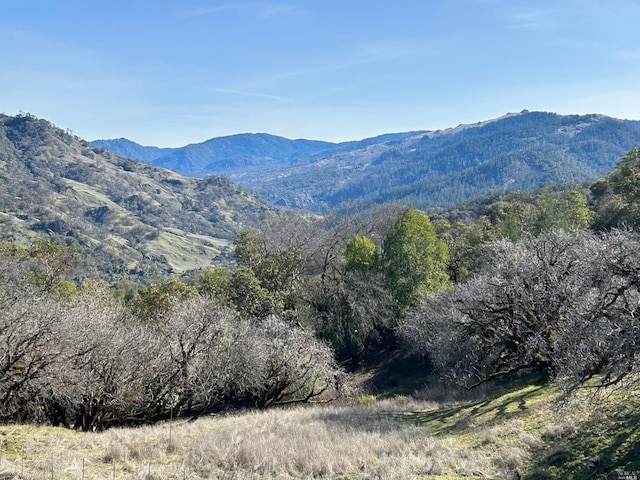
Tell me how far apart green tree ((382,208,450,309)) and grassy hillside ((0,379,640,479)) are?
853 inches

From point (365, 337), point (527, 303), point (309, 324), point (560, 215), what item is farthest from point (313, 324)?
point (560, 215)

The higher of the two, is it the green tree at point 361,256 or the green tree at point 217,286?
the green tree at point 361,256

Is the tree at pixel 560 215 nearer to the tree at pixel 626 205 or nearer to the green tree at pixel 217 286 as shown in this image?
the tree at pixel 626 205

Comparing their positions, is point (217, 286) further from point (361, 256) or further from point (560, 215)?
point (560, 215)

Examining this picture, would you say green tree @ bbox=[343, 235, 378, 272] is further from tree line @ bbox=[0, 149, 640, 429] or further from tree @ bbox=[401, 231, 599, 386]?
tree @ bbox=[401, 231, 599, 386]

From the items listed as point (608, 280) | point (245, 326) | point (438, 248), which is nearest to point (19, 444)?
point (245, 326)

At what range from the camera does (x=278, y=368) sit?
26.7 meters

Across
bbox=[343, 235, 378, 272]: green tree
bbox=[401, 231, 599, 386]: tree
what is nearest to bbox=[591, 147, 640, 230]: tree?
bbox=[343, 235, 378, 272]: green tree

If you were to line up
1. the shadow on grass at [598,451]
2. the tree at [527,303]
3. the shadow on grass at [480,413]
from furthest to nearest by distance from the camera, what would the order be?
the tree at [527,303] → the shadow on grass at [480,413] → the shadow on grass at [598,451]

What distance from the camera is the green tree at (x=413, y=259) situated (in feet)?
127

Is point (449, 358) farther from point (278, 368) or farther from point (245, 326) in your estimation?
point (245, 326)

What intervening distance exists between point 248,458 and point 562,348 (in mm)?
10110

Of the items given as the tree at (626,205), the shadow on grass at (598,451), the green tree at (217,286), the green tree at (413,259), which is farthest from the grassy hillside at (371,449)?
the tree at (626,205)

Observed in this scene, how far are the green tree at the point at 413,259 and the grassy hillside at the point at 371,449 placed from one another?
21.7m
